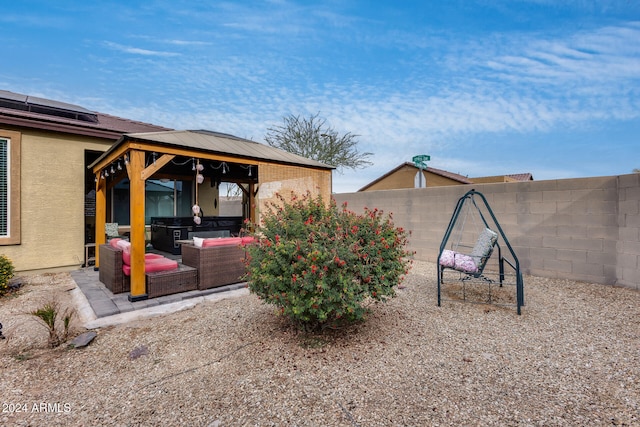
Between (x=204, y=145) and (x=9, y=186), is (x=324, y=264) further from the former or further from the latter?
(x=9, y=186)

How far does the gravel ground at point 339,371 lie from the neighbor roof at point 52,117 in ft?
12.8

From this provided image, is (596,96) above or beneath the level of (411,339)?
above

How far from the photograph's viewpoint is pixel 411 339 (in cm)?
290

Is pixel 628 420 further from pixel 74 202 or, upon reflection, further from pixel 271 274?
pixel 74 202

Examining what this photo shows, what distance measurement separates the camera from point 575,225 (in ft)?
16.7

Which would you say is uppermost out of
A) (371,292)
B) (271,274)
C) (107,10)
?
(107,10)

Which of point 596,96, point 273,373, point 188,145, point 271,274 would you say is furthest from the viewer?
point 596,96

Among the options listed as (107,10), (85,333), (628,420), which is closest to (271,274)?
(85,333)

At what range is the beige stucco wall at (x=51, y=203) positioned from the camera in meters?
5.68

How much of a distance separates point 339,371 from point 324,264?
2.69 feet

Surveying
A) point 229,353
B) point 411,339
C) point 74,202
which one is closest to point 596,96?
point 411,339

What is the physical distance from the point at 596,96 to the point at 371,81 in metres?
5.18

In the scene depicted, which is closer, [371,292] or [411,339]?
[371,292]

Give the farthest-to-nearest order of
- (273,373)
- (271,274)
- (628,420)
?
(271,274) < (273,373) < (628,420)
